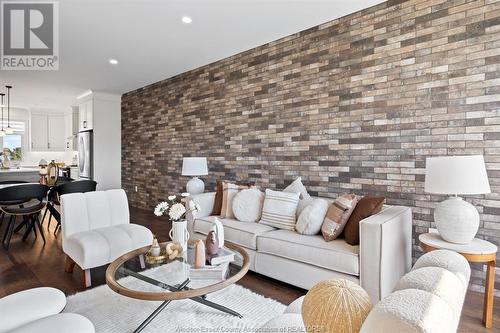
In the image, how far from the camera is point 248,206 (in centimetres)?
329

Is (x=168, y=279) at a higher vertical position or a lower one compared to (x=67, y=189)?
lower

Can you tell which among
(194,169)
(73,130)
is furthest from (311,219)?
Result: (73,130)

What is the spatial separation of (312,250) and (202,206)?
1670 millimetres

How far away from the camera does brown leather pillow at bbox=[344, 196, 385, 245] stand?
2.41m

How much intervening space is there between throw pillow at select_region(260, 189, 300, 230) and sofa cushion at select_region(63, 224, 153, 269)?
1308 mm

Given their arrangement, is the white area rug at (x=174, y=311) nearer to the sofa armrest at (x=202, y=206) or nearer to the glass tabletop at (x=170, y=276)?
the glass tabletop at (x=170, y=276)

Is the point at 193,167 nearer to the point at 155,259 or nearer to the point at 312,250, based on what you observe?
the point at 155,259

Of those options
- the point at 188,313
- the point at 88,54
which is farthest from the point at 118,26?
the point at 188,313

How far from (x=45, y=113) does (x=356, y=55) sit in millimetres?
10070

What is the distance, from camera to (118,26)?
349 centimetres

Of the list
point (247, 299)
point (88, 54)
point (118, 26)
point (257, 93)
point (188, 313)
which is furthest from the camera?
point (88, 54)

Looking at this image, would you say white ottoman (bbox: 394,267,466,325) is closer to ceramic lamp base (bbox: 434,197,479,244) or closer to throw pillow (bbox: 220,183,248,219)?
ceramic lamp base (bbox: 434,197,479,244)

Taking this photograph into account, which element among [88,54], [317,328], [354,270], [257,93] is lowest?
[354,270]

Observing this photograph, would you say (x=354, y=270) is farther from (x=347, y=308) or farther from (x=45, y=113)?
(x=45, y=113)
